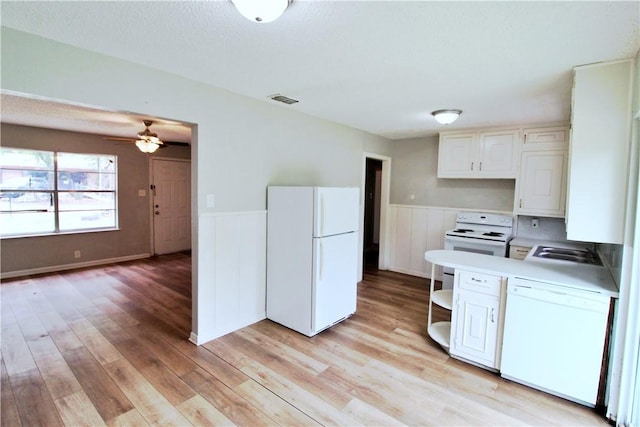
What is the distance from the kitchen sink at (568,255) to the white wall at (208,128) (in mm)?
2489

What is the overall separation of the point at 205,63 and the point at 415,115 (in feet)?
7.97

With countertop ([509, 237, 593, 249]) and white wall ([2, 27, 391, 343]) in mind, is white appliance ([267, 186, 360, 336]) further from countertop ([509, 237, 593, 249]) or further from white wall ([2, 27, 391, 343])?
countertop ([509, 237, 593, 249])

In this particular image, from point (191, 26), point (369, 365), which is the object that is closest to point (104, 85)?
point (191, 26)

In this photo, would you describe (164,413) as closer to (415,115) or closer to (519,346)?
(519,346)

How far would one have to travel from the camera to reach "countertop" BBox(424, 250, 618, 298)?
2.14 meters

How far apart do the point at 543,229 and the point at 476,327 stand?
7.96ft

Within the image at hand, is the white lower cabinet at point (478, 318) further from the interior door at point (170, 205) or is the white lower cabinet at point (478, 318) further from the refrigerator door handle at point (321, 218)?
the interior door at point (170, 205)

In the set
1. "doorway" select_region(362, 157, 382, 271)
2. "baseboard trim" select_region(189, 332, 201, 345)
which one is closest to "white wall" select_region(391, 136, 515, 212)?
"doorway" select_region(362, 157, 382, 271)

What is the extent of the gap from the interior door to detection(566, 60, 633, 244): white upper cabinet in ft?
21.2

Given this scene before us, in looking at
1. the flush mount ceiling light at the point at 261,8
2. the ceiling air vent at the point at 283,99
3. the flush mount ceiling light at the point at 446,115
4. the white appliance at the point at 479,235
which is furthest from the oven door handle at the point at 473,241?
the flush mount ceiling light at the point at 261,8

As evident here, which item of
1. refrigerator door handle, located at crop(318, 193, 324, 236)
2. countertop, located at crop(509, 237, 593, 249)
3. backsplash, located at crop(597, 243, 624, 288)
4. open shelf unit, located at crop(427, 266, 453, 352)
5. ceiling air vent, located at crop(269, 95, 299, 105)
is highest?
ceiling air vent, located at crop(269, 95, 299, 105)

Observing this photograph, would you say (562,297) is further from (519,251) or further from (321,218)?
(321,218)

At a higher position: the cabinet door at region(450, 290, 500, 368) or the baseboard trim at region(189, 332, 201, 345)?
the cabinet door at region(450, 290, 500, 368)

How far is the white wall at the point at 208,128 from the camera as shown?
1.97 metres
